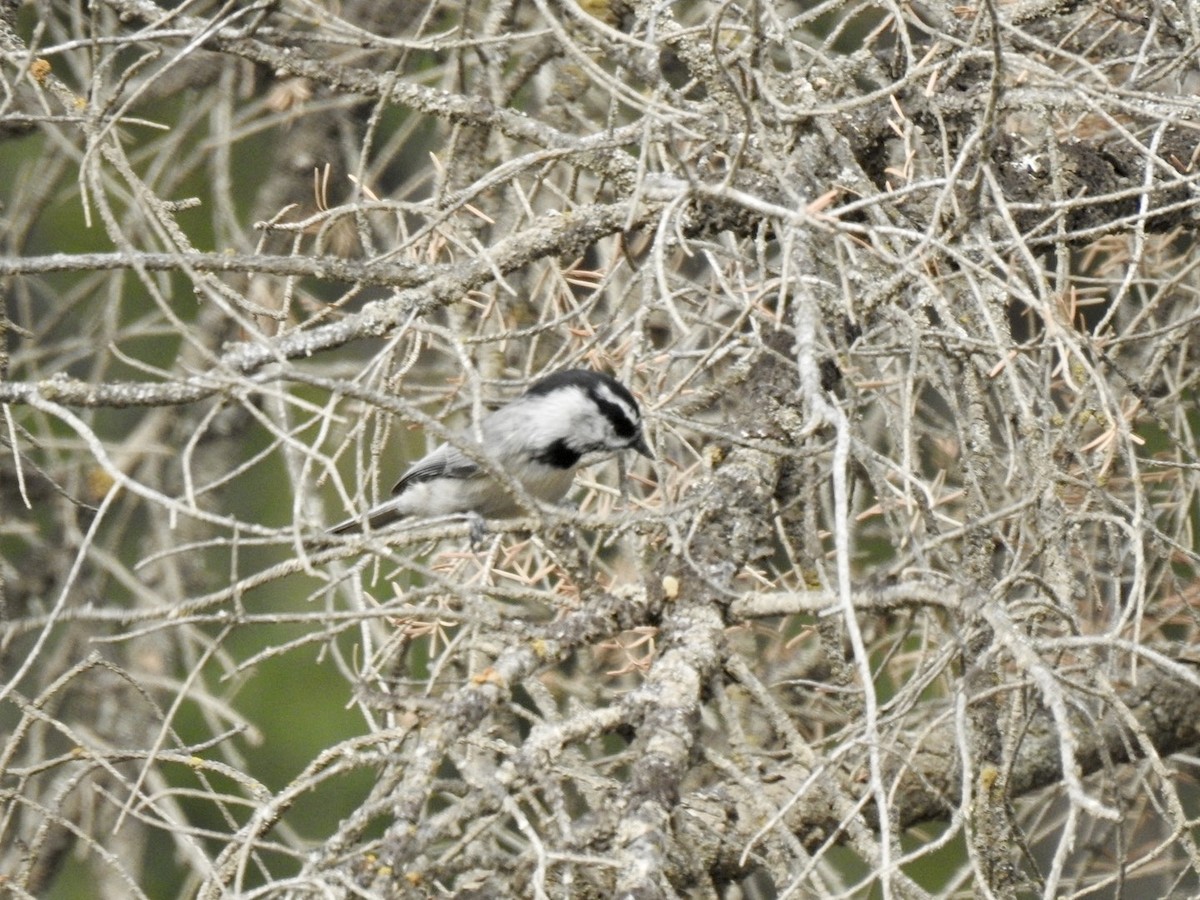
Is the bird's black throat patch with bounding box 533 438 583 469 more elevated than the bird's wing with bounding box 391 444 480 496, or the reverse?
the bird's black throat patch with bounding box 533 438 583 469

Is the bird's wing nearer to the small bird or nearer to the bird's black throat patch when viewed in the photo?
the small bird

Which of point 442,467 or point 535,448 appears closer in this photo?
point 535,448

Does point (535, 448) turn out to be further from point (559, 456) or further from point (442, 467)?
point (442, 467)

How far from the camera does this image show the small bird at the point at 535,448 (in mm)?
3293

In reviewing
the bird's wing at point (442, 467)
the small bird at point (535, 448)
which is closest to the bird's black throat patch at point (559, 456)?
the small bird at point (535, 448)

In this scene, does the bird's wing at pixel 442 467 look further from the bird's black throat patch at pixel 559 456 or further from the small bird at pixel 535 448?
the bird's black throat patch at pixel 559 456

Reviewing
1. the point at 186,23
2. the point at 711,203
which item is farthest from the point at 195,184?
the point at 711,203

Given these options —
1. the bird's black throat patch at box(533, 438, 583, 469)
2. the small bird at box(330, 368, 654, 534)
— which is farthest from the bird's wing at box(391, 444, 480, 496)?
the bird's black throat patch at box(533, 438, 583, 469)

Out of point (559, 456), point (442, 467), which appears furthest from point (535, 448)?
point (442, 467)

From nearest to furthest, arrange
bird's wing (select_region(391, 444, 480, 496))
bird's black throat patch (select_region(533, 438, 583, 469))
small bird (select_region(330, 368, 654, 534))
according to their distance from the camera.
A: small bird (select_region(330, 368, 654, 534)), bird's black throat patch (select_region(533, 438, 583, 469)), bird's wing (select_region(391, 444, 480, 496))

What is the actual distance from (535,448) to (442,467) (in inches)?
14.8

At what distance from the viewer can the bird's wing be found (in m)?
3.99

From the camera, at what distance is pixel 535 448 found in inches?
150

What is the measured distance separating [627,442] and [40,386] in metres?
1.37
